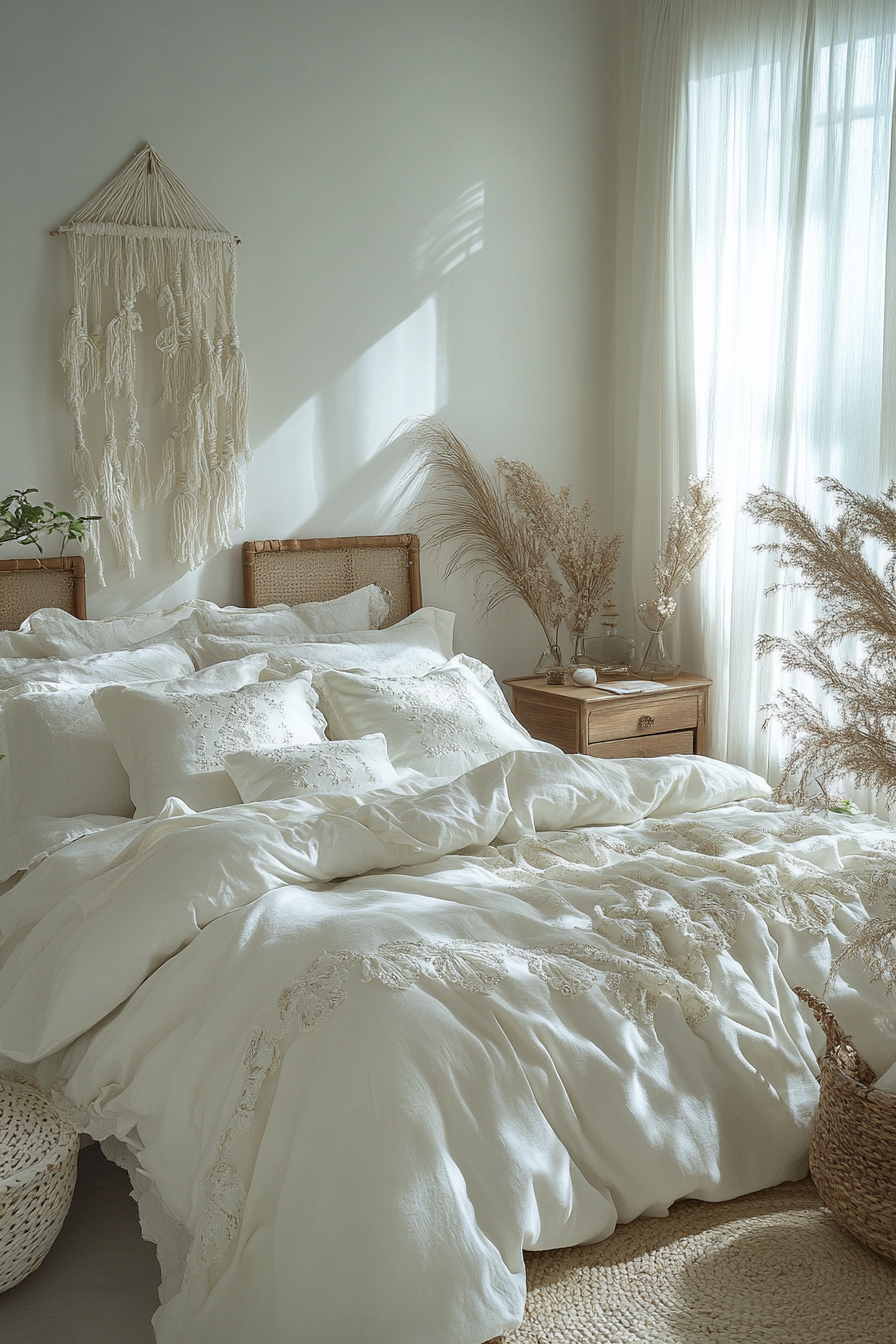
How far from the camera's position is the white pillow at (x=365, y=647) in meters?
3.56

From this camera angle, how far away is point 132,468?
3699mm

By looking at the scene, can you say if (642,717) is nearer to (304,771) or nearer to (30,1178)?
(304,771)

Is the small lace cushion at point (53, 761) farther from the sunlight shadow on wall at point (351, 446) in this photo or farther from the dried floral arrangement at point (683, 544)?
the dried floral arrangement at point (683, 544)

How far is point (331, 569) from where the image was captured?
4.09 metres

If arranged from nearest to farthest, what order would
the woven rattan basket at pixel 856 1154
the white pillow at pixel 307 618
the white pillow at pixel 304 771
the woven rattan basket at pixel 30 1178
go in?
the woven rattan basket at pixel 856 1154
the woven rattan basket at pixel 30 1178
the white pillow at pixel 304 771
the white pillow at pixel 307 618

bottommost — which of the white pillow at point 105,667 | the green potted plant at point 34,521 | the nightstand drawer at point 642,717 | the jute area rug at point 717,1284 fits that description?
the jute area rug at point 717,1284

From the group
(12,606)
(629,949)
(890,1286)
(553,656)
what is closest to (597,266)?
(553,656)

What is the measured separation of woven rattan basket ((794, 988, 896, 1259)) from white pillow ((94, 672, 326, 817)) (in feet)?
5.13

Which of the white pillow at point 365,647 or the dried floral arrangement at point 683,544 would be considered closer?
the white pillow at point 365,647

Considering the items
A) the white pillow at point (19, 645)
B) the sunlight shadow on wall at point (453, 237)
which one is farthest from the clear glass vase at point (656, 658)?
the white pillow at point (19, 645)

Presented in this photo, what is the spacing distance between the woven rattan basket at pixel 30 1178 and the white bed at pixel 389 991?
7 cm

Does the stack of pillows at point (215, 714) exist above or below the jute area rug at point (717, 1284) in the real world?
above

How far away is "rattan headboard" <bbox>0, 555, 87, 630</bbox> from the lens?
3.52 m

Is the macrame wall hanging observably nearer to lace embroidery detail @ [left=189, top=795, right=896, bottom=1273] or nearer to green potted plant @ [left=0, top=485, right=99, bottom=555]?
green potted plant @ [left=0, top=485, right=99, bottom=555]
